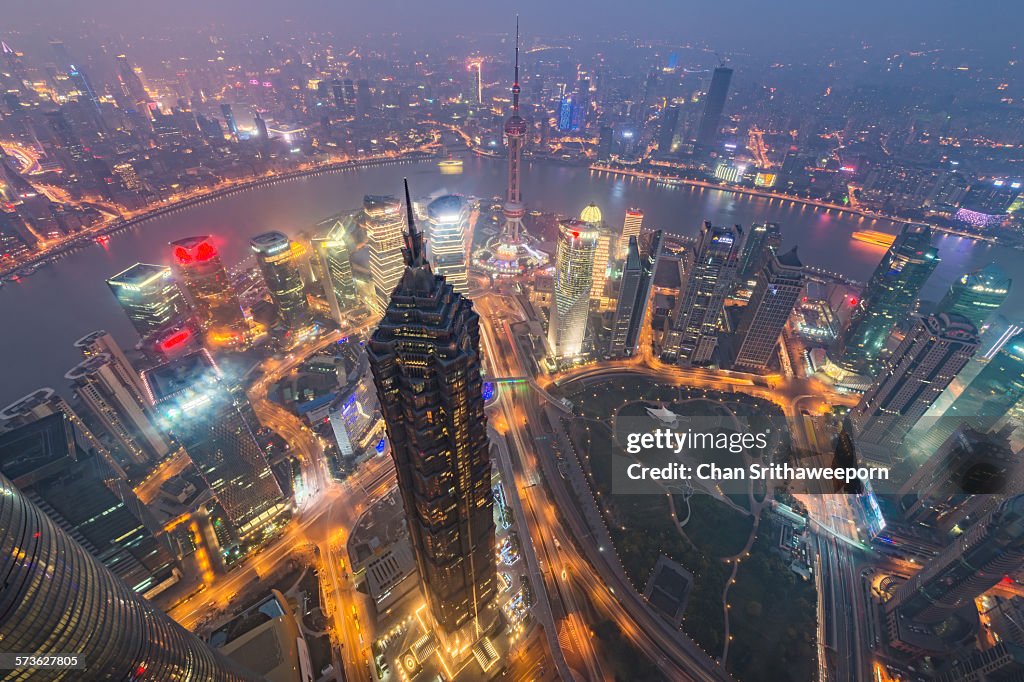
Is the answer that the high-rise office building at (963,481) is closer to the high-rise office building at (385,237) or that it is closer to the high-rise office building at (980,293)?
the high-rise office building at (980,293)

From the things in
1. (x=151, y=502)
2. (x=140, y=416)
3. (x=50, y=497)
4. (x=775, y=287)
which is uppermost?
(x=775, y=287)

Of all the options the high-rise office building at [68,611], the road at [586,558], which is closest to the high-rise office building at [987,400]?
the road at [586,558]

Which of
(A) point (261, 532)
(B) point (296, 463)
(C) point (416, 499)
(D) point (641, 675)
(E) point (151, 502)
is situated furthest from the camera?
(B) point (296, 463)

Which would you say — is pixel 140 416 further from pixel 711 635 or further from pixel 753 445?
pixel 753 445

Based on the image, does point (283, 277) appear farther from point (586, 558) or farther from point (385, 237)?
point (586, 558)

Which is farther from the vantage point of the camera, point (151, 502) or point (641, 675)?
point (151, 502)

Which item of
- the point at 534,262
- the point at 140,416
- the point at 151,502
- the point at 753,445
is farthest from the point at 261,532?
the point at 534,262

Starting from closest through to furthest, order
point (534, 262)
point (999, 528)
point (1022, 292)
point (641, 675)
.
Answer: point (999, 528)
point (641, 675)
point (1022, 292)
point (534, 262)

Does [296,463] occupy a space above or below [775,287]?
below
